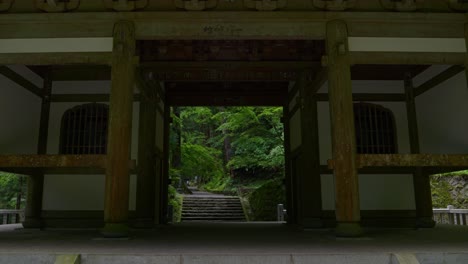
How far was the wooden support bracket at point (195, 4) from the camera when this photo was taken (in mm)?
6223

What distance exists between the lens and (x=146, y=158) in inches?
339

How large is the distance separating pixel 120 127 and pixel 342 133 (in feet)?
11.1

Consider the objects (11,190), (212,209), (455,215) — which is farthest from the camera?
(212,209)

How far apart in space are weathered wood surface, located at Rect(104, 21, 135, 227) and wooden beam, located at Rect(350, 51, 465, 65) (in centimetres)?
359

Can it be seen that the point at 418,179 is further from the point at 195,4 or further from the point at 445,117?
the point at 195,4

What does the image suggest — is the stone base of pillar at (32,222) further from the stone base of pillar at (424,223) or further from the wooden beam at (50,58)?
the stone base of pillar at (424,223)

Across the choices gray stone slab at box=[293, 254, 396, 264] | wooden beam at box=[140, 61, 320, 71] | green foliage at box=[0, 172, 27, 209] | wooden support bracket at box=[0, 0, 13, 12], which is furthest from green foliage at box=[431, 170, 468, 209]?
green foliage at box=[0, 172, 27, 209]

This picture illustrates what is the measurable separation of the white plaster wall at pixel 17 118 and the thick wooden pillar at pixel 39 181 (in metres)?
0.11

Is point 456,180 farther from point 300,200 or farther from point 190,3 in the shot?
point 190,3

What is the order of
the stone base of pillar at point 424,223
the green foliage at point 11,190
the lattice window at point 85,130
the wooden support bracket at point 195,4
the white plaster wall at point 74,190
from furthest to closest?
the green foliage at point 11,190 < the lattice window at point 85,130 < the white plaster wall at point 74,190 < the stone base of pillar at point 424,223 < the wooden support bracket at point 195,4

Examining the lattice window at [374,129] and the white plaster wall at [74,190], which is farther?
the lattice window at [374,129]

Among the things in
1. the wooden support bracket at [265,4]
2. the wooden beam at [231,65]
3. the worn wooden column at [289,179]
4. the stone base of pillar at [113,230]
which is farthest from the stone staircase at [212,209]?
the wooden support bracket at [265,4]

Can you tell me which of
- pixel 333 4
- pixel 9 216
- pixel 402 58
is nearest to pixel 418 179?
pixel 402 58

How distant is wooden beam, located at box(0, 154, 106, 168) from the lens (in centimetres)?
561
